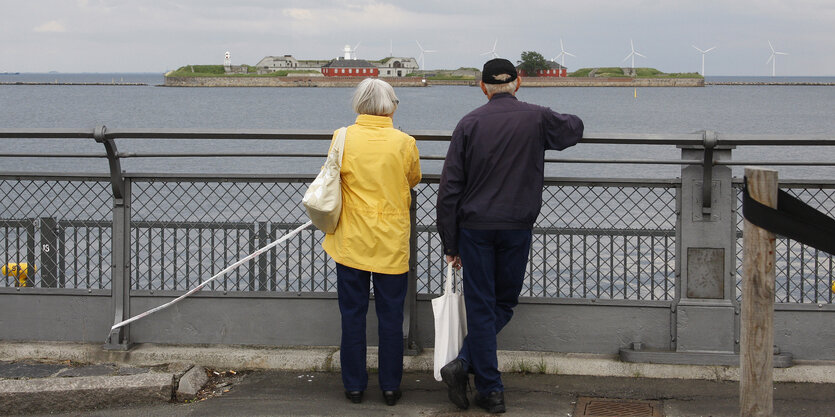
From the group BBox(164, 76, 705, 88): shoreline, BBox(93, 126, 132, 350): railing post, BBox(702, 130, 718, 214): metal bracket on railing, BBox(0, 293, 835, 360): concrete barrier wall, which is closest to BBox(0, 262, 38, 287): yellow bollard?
BBox(0, 293, 835, 360): concrete barrier wall

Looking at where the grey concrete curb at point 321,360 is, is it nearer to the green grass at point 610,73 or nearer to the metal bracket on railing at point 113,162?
the metal bracket on railing at point 113,162

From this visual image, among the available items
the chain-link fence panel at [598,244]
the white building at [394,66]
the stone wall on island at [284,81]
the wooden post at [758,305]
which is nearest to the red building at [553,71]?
the stone wall on island at [284,81]

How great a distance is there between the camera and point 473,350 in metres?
5.28

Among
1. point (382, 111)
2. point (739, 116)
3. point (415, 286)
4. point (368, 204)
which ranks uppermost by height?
point (739, 116)

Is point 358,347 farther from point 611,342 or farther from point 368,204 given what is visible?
point 611,342

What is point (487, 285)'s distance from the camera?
5184 millimetres

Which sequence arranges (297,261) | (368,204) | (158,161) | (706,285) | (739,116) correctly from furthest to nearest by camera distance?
(739,116) → (158,161) → (297,261) → (706,285) → (368,204)

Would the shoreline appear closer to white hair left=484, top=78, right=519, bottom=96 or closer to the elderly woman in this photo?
the elderly woman

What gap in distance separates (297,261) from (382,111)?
1372 mm

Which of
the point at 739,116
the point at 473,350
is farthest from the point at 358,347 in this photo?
the point at 739,116

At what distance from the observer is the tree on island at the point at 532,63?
600 feet

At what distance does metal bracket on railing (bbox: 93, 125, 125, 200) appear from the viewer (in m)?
5.97

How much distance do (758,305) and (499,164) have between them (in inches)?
63.3

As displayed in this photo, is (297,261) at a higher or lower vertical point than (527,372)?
higher
